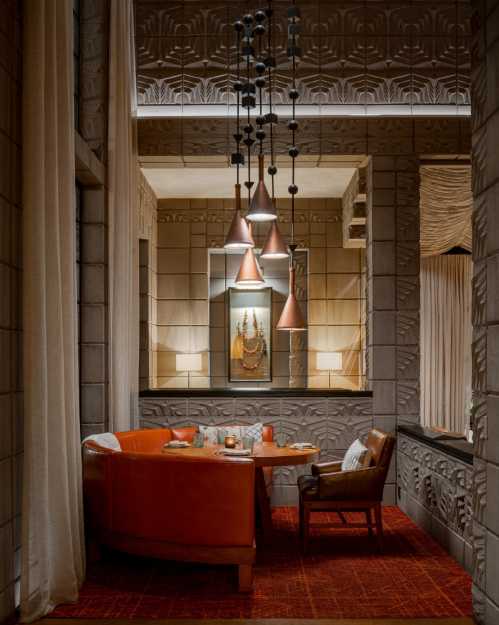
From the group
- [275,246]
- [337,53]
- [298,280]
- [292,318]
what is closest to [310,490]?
[292,318]

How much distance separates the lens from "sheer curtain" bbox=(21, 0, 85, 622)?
3.82 metres

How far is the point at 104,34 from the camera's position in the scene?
586 centimetres

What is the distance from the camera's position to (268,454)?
5.35 metres

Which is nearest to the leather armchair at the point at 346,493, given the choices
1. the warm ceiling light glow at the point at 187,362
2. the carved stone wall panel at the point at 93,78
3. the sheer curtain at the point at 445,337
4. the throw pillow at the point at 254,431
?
the throw pillow at the point at 254,431

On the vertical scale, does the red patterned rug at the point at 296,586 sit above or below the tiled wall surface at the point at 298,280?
below

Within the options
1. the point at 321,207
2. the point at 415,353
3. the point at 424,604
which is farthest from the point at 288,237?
Answer: the point at 424,604

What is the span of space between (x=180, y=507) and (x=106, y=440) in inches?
47.1

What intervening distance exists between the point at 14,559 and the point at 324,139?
5.13 meters

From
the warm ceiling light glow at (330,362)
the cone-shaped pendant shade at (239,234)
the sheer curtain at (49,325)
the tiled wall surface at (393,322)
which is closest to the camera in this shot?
the sheer curtain at (49,325)

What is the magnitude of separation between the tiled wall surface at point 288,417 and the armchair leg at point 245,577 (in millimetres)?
2762

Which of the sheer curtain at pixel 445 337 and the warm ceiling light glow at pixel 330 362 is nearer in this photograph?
the warm ceiling light glow at pixel 330 362

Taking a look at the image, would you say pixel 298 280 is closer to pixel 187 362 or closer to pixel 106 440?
pixel 187 362

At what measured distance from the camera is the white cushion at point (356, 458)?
219 inches

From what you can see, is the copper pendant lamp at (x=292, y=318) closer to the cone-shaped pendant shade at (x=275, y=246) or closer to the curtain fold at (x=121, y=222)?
the cone-shaped pendant shade at (x=275, y=246)
